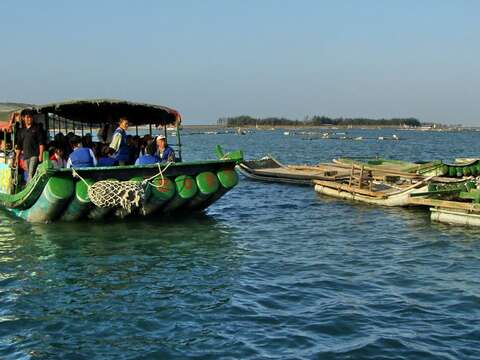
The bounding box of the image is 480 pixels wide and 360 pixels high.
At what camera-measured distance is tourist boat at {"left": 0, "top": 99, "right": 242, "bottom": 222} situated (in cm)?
1516

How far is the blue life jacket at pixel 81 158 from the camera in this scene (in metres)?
15.4

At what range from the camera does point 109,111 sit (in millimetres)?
19812

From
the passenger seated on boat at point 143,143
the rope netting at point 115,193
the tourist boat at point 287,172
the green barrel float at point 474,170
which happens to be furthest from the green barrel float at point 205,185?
the green barrel float at point 474,170

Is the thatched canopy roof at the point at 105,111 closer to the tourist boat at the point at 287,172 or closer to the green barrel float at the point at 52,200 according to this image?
the green barrel float at the point at 52,200

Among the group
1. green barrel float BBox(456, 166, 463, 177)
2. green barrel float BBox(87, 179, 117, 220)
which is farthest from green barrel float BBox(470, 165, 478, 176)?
green barrel float BBox(87, 179, 117, 220)

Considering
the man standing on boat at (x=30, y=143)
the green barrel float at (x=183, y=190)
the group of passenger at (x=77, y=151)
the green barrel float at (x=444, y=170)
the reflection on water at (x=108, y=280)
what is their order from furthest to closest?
the green barrel float at (x=444, y=170)
the green barrel float at (x=183, y=190)
the man standing on boat at (x=30, y=143)
the group of passenger at (x=77, y=151)
the reflection on water at (x=108, y=280)

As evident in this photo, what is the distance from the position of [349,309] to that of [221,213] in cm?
1083

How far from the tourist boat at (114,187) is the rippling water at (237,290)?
0.46 metres

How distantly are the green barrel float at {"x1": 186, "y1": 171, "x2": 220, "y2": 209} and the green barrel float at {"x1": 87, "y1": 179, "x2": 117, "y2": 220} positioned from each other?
2.26m

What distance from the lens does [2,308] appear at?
9.76m

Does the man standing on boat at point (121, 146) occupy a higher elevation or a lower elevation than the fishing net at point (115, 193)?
higher

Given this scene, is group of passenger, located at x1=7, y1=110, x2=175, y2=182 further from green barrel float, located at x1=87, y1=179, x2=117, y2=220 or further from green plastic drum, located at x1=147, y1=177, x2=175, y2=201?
green barrel float, located at x1=87, y1=179, x2=117, y2=220

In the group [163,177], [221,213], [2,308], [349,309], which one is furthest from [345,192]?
[2,308]

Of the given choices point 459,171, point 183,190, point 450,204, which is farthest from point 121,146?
point 459,171
